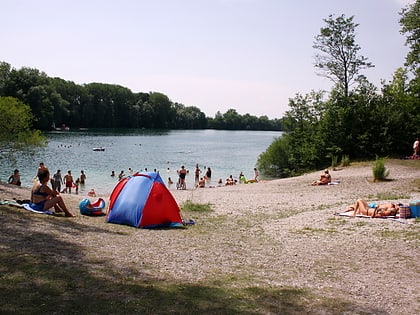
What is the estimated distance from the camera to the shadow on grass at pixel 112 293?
17.7ft

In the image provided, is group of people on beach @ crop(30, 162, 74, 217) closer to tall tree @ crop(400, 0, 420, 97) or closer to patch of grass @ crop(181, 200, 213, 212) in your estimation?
patch of grass @ crop(181, 200, 213, 212)

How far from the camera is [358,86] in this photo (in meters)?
35.5

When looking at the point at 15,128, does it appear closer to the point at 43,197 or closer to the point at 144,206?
the point at 43,197

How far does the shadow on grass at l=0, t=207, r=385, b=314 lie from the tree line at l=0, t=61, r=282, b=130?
291 ft

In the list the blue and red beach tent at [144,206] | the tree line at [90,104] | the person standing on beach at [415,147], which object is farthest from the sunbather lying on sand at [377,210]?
the tree line at [90,104]

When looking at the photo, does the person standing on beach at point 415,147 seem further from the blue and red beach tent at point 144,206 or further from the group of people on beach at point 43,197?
the group of people on beach at point 43,197

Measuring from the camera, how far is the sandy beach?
7.08m

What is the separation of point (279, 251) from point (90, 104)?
13132 cm

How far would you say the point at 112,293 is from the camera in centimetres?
591

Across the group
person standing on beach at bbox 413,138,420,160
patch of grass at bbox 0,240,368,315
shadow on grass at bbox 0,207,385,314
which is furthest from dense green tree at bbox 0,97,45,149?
person standing on beach at bbox 413,138,420,160

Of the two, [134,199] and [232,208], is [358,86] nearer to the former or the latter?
[232,208]

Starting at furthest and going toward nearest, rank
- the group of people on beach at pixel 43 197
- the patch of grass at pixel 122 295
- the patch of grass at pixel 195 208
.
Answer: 1. the patch of grass at pixel 195 208
2. the group of people on beach at pixel 43 197
3. the patch of grass at pixel 122 295

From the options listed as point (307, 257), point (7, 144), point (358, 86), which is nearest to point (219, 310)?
point (307, 257)

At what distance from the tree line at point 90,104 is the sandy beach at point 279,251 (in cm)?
8416
